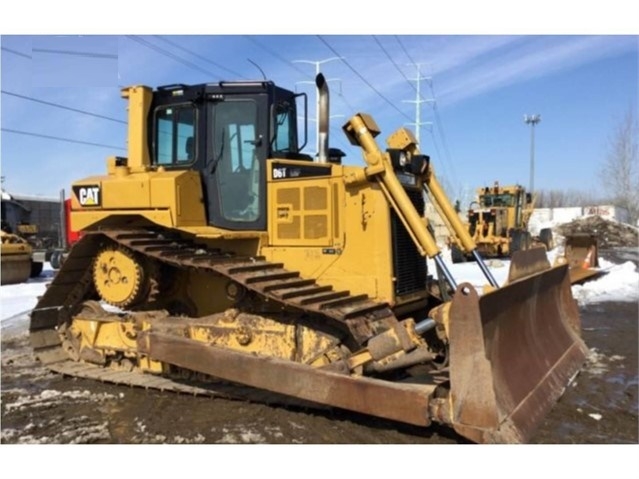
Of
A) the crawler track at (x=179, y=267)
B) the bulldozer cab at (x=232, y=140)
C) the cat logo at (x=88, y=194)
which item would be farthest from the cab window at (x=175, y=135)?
the crawler track at (x=179, y=267)

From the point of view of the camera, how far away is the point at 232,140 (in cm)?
611

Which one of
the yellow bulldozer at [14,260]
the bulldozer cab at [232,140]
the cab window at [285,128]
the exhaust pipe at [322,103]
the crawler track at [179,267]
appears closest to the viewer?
the crawler track at [179,267]

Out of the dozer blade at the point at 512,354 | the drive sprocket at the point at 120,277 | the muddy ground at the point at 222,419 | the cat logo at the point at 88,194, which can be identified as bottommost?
the muddy ground at the point at 222,419

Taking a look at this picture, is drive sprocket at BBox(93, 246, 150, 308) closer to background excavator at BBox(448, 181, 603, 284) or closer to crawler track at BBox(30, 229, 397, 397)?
crawler track at BBox(30, 229, 397, 397)

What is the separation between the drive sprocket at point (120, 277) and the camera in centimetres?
601

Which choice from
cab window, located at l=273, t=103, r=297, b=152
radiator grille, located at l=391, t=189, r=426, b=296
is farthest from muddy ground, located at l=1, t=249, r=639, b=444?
cab window, located at l=273, t=103, r=297, b=152

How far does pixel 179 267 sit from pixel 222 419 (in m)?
1.82

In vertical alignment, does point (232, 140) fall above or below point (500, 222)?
above

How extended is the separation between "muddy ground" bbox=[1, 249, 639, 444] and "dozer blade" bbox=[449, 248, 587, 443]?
0.26m

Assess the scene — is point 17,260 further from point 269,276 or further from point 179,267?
point 269,276

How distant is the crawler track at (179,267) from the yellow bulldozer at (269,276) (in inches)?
0.8

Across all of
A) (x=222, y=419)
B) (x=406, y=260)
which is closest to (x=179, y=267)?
(x=222, y=419)

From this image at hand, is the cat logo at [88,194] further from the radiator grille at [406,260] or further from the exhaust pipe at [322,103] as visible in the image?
the radiator grille at [406,260]

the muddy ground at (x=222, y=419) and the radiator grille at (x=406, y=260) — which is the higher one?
the radiator grille at (x=406, y=260)
